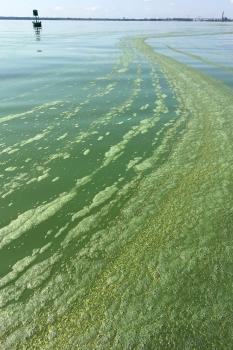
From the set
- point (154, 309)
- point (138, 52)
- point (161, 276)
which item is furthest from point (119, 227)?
point (138, 52)

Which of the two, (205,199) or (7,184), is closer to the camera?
(205,199)

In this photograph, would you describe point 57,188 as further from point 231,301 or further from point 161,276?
point 231,301

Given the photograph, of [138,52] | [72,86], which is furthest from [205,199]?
[138,52]

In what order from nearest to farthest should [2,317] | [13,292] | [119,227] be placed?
[2,317] < [13,292] < [119,227]

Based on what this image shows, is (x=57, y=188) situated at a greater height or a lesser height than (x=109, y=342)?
greater

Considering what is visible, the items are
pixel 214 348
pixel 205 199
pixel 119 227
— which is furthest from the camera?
pixel 205 199

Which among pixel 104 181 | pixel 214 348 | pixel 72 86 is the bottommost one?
pixel 214 348
